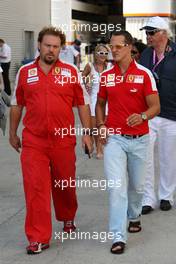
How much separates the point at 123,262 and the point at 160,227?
3.62 feet

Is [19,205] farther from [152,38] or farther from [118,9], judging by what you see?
[118,9]

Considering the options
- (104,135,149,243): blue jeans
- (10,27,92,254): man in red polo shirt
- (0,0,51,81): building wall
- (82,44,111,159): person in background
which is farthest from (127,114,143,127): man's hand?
(0,0,51,81): building wall

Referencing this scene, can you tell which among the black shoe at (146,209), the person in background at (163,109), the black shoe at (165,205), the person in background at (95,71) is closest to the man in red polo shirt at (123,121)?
the person in background at (163,109)

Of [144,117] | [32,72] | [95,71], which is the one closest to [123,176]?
[144,117]

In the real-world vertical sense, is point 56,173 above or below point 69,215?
above

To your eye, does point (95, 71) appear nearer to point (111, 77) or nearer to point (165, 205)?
point (165, 205)

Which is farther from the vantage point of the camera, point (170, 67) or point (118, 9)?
point (118, 9)

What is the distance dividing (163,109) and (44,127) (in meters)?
1.70

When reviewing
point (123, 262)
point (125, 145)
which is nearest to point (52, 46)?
point (125, 145)

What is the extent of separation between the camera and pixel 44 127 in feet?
17.4

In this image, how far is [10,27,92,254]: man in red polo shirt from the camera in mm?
5293

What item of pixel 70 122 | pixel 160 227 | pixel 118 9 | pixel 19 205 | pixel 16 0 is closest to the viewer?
pixel 70 122

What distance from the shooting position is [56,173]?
5.51 metres

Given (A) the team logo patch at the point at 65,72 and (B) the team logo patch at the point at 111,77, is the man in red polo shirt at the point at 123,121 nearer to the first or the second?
(B) the team logo patch at the point at 111,77
